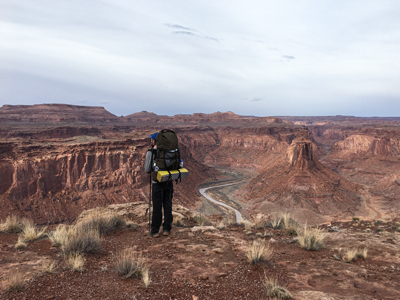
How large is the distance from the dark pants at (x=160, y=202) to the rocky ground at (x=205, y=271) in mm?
409

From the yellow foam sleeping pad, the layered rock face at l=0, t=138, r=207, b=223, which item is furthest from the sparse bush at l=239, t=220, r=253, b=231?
the layered rock face at l=0, t=138, r=207, b=223

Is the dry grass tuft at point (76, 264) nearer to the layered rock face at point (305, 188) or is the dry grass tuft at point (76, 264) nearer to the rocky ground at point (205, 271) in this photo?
the rocky ground at point (205, 271)

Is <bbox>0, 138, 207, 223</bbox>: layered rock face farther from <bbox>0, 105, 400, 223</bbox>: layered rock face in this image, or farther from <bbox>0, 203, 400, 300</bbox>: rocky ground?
<bbox>0, 203, 400, 300</bbox>: rocky ground

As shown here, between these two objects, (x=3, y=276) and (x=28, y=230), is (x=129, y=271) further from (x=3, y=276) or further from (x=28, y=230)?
(x=28, y=230)

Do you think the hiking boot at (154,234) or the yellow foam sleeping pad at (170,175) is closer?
the yellow foam sleeping pad at (170,175)

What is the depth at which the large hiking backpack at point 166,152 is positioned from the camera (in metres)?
6.32

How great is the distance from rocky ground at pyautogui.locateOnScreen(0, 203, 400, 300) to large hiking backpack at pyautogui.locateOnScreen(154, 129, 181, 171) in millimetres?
2217

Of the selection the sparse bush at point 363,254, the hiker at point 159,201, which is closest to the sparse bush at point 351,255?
the sparse bush at point 363,254

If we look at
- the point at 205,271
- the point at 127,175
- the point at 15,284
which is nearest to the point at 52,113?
the point at 127,175

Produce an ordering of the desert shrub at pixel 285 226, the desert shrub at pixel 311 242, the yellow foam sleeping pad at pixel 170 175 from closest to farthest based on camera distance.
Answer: the yellow foam sleeping pad at pixel 170 175 → the desert shrub at pixel 311 242 → the desert shrub at pixel 285 226

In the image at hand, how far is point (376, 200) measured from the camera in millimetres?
47062

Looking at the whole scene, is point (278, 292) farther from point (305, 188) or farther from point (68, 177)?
point (305, 188)

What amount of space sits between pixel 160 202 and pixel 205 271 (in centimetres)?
276

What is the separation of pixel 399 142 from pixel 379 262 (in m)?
92.6
